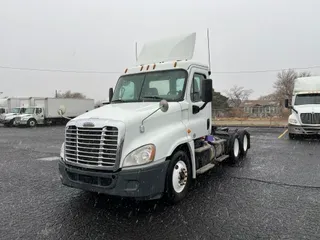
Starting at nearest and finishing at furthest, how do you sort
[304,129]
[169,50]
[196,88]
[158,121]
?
[158,121] → [196,88] → [169,50] → [304,129]

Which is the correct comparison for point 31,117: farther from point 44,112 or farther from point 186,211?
point 186,211

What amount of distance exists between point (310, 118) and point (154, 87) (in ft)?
32.7

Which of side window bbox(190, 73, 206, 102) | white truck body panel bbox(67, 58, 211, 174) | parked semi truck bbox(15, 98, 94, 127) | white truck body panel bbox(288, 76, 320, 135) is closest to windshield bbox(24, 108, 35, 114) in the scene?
parked semi truck bbox(15, 98, 94, 127)

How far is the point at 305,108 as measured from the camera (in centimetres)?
1291

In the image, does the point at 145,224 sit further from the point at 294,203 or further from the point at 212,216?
the point at 294,203

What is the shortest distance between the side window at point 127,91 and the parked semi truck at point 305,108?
10037 mm

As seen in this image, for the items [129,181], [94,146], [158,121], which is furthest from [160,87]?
[129,181]

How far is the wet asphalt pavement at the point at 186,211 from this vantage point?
12.1 ft

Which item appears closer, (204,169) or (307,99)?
(204,169)

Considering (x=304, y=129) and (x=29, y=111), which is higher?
(x=29, y=111)

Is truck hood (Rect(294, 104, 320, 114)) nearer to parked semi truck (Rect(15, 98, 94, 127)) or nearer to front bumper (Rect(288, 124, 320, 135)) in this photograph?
front bumper (Rect(288, 124, 320, 135))

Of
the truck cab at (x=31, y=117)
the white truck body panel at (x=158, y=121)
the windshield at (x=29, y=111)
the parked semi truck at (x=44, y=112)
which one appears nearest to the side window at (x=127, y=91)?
the white truck body panel at (x=158, y=121)

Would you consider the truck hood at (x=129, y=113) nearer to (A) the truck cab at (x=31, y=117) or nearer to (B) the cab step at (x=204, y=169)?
(B) the cab step at (x=204, y=169)

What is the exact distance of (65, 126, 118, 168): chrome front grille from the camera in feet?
13.5
